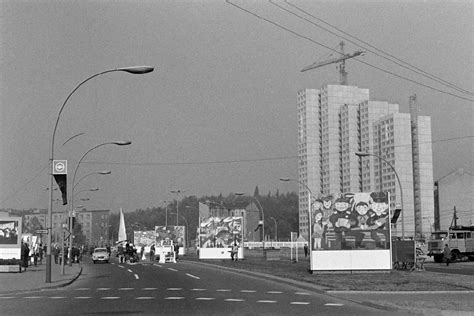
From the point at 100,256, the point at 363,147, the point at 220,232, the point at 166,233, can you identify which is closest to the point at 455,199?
the point at 363,147

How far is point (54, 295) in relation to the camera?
65.7 feet

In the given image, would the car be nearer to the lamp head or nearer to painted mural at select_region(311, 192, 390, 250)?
painted mural at select_region(311, 192, 390, 250)

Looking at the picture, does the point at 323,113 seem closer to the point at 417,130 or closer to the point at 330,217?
the point at 417,130

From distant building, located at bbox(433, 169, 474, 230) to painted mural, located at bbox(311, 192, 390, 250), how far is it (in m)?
96.9

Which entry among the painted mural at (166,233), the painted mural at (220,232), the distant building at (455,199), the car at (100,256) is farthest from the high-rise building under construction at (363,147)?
the car at (100,256)

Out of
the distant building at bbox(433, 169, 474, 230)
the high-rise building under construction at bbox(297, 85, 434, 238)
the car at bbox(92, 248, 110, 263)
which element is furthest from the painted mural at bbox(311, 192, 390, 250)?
the distant building at bbox(433, 169, 474, 230)

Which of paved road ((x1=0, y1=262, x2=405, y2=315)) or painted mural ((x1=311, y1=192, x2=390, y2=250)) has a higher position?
painted mural ((x1=311, y1=192, x2=390, y2=250))

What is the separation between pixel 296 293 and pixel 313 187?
90.8 metres

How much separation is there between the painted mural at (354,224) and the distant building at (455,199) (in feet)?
318

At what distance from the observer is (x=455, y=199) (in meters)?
127

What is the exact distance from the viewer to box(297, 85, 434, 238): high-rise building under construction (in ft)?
318

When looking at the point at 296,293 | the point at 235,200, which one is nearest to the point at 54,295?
the point at 296,293

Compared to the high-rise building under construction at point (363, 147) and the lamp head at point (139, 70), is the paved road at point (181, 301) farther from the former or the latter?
the high-rise building under construction at point (363, 147)

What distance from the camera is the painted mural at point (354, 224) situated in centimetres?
3066
